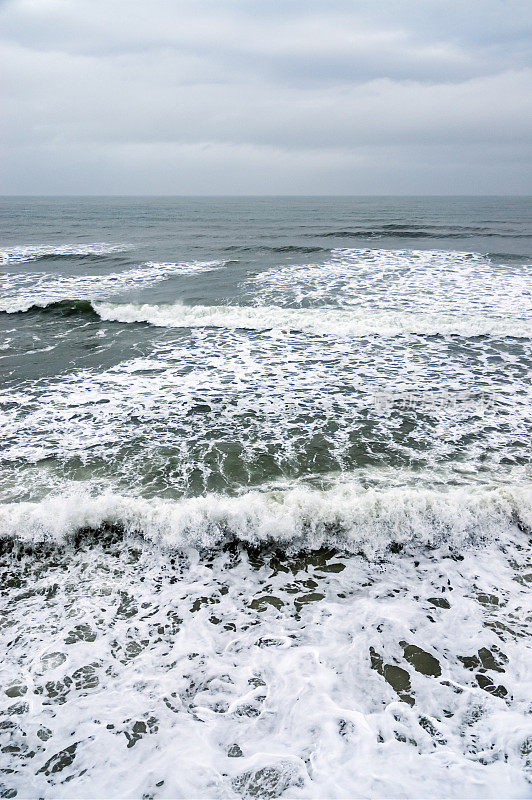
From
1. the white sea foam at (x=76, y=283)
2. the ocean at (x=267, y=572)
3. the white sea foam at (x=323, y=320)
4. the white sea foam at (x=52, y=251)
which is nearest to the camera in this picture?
the ocean at (x=267, y=572)

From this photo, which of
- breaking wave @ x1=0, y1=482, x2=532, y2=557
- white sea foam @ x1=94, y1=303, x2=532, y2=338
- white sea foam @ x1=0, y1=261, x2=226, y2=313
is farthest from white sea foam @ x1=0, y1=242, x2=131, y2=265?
breaking wave @ x1=0, y1=482, x2=532, y2=557

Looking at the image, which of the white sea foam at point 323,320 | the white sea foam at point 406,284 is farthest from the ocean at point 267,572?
the white sea foam at point 406,284

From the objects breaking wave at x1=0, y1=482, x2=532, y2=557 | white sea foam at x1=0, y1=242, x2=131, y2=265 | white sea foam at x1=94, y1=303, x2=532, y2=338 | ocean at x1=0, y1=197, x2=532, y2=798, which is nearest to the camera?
ocean at x1=0, y1=197, x2=532, y2=798

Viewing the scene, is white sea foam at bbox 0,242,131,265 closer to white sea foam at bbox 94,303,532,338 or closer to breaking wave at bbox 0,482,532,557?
white sea foam at bbox 94,303,532,338

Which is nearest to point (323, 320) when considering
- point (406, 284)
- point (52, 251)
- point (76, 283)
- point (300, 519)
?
point (406, 284)

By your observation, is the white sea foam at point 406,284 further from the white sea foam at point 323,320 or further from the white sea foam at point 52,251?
the white sea foam at point 52,251

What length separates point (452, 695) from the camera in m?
3.81

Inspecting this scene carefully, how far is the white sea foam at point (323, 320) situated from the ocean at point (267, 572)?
1.48 m

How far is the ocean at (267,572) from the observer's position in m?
3.46

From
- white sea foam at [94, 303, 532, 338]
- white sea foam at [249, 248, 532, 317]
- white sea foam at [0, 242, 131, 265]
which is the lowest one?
white sea foam at [94, 303, 532, 338]

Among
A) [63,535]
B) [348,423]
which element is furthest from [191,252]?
[63,535]

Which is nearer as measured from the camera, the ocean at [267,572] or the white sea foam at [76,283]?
the ocean at [267,572]

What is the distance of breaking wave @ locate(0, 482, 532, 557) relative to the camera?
5.62 m

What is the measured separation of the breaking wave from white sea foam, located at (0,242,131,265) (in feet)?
85.1
